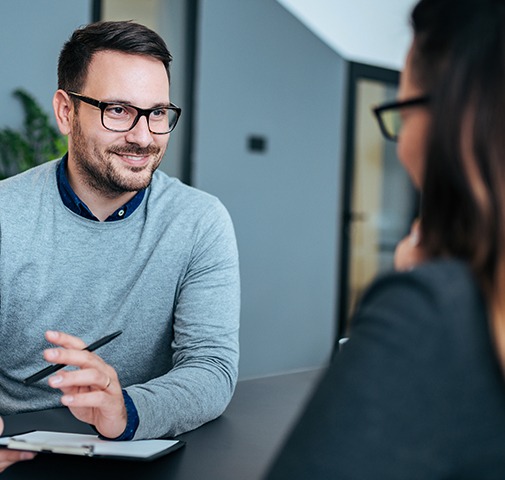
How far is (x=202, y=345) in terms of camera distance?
4.86 feet

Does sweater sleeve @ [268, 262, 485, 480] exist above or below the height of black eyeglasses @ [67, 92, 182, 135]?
below

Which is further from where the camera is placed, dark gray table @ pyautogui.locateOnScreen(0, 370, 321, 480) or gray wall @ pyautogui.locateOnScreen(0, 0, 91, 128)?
gray wall @ pyautogui.locateOnScreen(0, 0, 91, 128)

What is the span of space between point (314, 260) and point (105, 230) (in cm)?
401

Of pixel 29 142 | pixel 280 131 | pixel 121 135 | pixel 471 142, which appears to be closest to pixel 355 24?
pixel 280 131

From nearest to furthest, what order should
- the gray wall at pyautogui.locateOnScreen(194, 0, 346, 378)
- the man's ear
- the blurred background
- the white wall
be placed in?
the man's ear → the blurred background → the gray wall at pyautogui.locateOnScreen(194, 0, 346, 378) → the white wall

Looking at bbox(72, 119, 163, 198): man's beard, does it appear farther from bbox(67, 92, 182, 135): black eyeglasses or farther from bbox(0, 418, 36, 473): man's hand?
bbox(0, 418, 36, 473): man's hand

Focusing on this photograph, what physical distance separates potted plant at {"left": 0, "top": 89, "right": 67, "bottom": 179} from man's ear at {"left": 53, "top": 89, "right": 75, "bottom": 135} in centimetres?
171

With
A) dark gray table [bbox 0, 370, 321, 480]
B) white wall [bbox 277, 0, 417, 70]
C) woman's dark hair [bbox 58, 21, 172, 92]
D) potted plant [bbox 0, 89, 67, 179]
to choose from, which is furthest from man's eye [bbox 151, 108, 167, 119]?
white wall [bbox 277, 0, 417, 70]

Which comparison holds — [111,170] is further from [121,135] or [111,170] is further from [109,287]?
[109,287]

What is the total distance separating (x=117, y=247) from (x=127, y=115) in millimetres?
311

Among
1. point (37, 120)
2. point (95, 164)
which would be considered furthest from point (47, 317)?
point (37, 120)

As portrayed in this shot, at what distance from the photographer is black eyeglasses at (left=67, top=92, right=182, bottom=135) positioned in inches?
67.2

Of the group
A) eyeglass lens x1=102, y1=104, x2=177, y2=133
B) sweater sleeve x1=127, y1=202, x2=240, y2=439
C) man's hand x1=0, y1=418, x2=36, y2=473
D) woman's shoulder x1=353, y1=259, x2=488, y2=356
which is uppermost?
eyeglass lens x1=102, y1=104, x2=177, y2=133

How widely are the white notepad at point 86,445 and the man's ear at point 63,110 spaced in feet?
3.10
